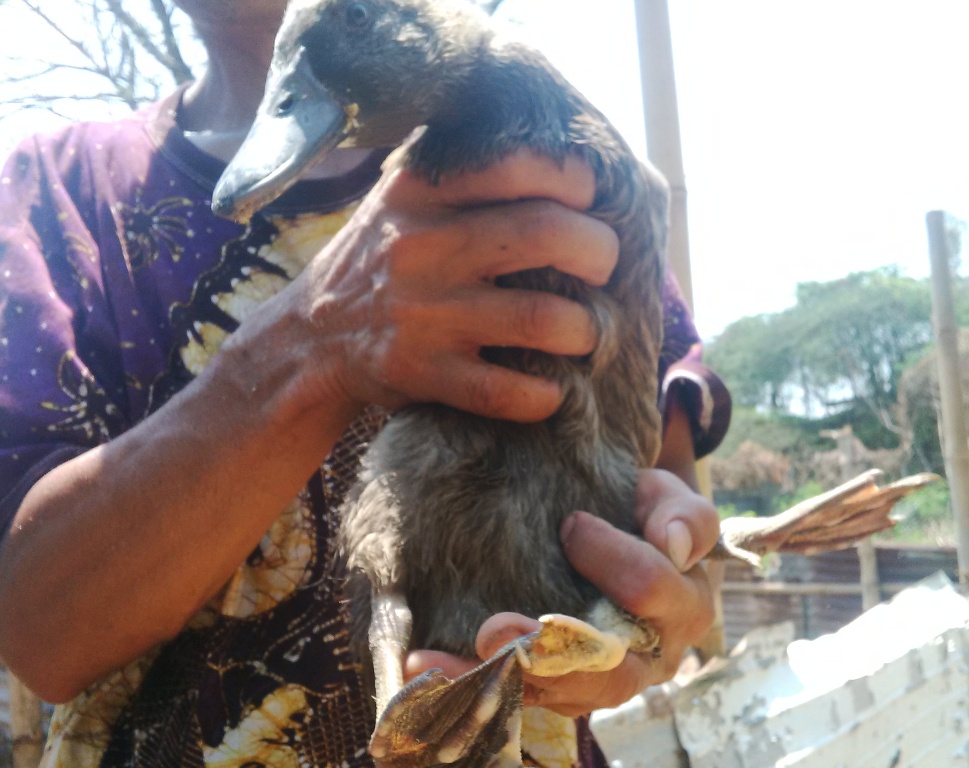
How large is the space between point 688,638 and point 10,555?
731mm

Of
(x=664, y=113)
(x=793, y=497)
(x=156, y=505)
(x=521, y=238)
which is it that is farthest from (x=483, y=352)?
(x=793, y=497)

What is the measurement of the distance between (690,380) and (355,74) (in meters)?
0.61

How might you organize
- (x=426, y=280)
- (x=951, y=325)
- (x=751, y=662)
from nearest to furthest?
(x=426, y=280)
(x=751, y=662)
(x=951, y=325)

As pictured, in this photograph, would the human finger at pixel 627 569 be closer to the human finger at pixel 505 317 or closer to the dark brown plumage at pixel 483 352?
the dark brown plumage at pixel 483 352

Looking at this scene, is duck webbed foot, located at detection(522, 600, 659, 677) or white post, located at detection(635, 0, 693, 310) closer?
duck webbed foot, located at detection(522, 600, 659, 677)

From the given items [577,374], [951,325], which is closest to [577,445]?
[577,374]

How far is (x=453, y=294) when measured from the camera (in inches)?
34.9

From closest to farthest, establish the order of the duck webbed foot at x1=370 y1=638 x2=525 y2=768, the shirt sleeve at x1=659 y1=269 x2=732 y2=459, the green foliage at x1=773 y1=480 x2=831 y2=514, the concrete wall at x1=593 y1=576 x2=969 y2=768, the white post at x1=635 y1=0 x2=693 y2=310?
1. the duck webbed foot at x1=370 y1=638 x2=525 y2=768
2. the shirt sleeve at x1=659 y1=269 x2=732 y2=459
3. the concrete wall at x1=593 y1=576 x2=969 y2=768
4. the white post at x1=635 y1=0 x2=693 y2=310
5. the green foliage at x1=773 y1=480 x2=831 y2=514

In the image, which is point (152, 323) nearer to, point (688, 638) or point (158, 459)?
point (158, 459)

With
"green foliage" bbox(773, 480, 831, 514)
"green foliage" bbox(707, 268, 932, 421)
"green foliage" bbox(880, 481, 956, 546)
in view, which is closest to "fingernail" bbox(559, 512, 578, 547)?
"green foliage" bbox(880, 481, 956, 546)

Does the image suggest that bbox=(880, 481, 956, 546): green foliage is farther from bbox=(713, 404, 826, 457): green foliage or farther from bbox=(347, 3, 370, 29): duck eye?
bbox=(347, 3, 370, 29): duck eye

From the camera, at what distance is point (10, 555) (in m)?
0.92

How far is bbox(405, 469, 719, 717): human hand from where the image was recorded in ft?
2.89

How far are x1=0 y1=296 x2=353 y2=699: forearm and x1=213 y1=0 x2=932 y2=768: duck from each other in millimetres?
105
